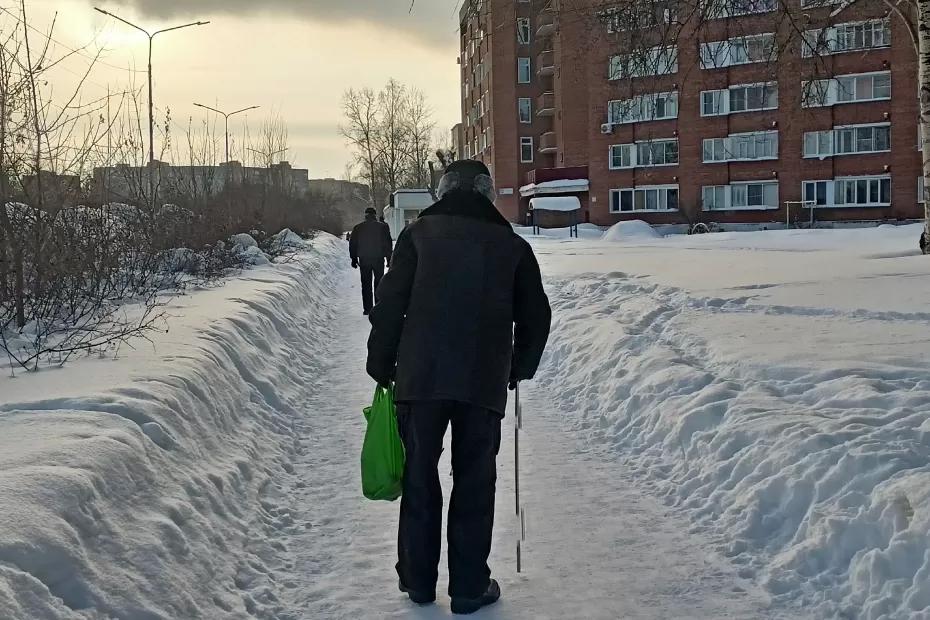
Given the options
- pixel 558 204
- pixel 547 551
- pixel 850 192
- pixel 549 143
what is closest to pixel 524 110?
pixel 549 143

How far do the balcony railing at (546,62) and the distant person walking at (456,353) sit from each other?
2536 inches

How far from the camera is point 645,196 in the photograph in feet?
176

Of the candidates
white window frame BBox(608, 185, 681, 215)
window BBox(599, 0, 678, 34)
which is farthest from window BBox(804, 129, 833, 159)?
window BBox(599, 0, 678, 34)

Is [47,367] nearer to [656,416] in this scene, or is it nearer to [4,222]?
[4,222]

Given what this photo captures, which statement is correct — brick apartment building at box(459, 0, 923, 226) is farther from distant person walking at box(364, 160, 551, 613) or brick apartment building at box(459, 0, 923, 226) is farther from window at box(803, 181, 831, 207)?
distant person walking at box(364, 160, 551, 613)

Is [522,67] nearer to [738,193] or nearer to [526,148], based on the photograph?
[526,148]

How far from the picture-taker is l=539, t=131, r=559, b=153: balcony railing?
65625 millimetres

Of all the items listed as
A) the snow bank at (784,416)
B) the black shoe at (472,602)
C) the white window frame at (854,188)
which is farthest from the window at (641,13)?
the white window frame at (854,188)

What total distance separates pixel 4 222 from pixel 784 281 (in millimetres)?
10842

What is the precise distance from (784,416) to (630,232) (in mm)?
38971

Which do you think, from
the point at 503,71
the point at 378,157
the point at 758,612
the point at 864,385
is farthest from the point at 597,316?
the point at 378,157

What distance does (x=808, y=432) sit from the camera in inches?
218

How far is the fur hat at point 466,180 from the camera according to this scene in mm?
4172

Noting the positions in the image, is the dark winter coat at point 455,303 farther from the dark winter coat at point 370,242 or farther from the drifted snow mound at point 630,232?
the drifted snow mound at point 630,232
